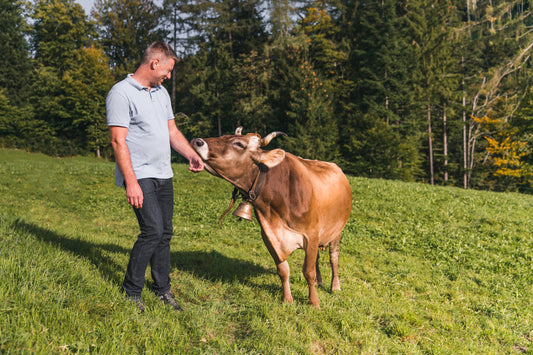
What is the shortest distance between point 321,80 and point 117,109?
3019 centimetres

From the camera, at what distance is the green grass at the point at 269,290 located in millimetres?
3082

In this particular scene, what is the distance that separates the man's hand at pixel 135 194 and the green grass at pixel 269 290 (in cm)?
101

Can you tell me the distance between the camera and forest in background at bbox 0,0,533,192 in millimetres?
31719

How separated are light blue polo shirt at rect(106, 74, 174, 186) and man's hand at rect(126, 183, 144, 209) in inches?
10.1

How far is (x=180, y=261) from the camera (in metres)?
6.38

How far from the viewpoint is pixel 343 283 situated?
6070 millimetres

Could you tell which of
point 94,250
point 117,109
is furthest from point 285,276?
point 94,250

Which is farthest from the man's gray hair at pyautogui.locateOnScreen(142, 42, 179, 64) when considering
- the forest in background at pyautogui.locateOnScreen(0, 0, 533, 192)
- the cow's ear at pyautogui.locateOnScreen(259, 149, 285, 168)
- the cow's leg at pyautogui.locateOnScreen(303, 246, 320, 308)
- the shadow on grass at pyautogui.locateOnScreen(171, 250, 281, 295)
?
the forest in background at pyautogui.locateOnScreen(0, 0, 533, 192)

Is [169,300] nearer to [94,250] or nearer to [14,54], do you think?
[94,250]

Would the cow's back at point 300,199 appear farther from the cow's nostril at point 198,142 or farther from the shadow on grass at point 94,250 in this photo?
the shadow on grass at point 94,250

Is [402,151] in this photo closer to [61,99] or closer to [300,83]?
[300,83]

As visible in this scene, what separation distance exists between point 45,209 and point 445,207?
1348cm

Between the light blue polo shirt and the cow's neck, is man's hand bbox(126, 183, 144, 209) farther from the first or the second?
the cow's neck

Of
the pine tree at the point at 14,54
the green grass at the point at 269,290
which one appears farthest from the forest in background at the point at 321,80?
the green grass at the point at 269,290
